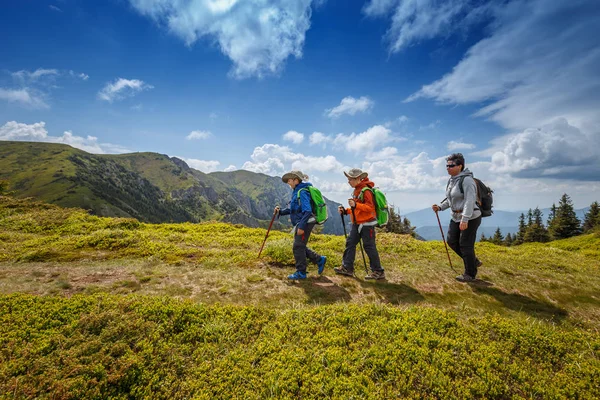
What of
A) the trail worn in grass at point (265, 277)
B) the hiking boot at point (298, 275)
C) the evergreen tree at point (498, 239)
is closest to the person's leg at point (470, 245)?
→ the trail worn in grass at point (265, 277)

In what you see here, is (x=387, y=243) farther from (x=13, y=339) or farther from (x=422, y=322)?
(x=13, y=339)

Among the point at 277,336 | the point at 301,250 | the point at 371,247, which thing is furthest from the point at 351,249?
the point at 277,336

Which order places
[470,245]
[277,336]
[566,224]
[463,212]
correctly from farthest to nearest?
[566,224] < [470,245] < [463,212] < [277,336]

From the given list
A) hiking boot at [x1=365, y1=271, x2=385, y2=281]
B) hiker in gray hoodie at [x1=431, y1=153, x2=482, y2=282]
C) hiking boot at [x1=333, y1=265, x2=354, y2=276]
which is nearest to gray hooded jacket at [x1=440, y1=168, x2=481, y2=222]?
hiker in gray hoodie at [x1=431, y1=153, x2=482, y2=282]

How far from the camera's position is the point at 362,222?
319 inches

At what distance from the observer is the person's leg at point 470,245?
7.69 m

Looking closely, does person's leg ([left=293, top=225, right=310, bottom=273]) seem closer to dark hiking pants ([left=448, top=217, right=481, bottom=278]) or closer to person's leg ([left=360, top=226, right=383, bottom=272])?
person's leg ([left=360, top=226, right=383, bottom=272])

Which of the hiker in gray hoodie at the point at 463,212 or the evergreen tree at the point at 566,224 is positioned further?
the evergreen tree at the point at 566,224

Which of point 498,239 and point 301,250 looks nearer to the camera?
point 301,250

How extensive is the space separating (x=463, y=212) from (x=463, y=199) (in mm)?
517

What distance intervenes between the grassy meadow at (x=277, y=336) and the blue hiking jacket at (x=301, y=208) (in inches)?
72.0

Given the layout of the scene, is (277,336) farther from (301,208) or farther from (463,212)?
(463,212)

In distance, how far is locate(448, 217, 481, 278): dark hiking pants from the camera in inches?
303

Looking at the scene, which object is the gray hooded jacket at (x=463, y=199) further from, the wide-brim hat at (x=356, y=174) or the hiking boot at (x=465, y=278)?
the wide-brim hat at (x=356, y=174)
